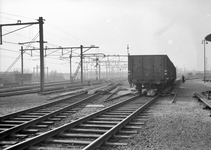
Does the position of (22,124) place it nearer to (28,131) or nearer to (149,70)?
(28,131)

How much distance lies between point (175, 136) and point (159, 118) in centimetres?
242

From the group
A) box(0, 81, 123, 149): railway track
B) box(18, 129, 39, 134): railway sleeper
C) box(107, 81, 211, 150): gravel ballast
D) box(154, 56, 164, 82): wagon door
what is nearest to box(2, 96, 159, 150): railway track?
box(107, 81, 211, 150): gravel ballast

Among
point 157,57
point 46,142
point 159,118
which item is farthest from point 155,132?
point 157,57

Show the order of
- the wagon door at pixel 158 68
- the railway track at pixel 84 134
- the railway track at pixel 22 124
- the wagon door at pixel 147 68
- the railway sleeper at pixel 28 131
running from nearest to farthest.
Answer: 1. the railway track at pixel 84 134
2. the railway track at pixel 22 124
3. the railway sleeper at pixel 28 131
4. the wagon door at pixel 158 68
5. the wagon door at pixel 147 68

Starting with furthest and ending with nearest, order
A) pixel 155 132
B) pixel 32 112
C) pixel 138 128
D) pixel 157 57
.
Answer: pixel 157 57 < pixel 32 112 < pixel 138 128 < pixel 155 132

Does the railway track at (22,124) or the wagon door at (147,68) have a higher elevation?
the wagon door at (147,68)

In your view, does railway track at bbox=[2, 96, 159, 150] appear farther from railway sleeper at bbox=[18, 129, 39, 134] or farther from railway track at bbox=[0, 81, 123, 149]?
railway sleeper at bbox=[18, 129, 39, 134]

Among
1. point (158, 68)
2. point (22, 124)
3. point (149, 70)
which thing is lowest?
point (22, 124)

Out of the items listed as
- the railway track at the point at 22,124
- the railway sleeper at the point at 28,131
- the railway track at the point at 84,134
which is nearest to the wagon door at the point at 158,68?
the railway track at the point at 22,124

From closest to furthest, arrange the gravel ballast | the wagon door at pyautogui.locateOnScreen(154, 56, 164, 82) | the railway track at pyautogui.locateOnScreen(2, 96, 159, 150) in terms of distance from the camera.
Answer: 1. the railway track at pyautogui.locateOnScreen(2, 96, 159, 150)
2. the gravel ballast
3. the wagon door at pyautogui.locateOnScreen(154, 56, 164, 82)

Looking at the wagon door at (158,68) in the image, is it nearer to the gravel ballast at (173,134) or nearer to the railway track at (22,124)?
the railway track at (22,124)

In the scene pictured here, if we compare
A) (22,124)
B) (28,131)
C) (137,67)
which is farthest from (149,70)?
(28,131)

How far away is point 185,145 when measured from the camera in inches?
209

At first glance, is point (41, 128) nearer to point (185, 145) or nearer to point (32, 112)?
point (32, 112)
